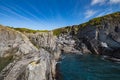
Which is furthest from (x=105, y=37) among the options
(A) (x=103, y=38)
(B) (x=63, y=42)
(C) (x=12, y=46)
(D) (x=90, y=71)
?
(C) (x=12, y=46)

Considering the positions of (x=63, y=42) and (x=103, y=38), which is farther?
(x=63, y=42)

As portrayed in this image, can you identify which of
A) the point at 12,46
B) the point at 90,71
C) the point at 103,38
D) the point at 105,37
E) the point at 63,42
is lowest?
the point at 90,71

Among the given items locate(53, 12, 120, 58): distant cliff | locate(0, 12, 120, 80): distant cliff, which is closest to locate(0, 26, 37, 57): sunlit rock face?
locate(0, 12, 120, 80): distant cliff

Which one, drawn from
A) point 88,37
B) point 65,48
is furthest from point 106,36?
point 65,48

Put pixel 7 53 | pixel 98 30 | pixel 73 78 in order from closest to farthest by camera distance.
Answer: pixel 7 53 → pixel 73 78 → pixel 98 30

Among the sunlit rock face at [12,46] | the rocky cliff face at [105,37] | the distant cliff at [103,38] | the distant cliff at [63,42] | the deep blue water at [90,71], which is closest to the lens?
the sunlit rock face at [12,46]

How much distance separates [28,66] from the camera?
46.5ft

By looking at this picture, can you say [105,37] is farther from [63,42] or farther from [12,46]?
[12,46]

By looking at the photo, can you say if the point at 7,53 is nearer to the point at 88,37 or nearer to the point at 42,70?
the point at 42,70

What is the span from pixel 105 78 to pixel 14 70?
22445mm

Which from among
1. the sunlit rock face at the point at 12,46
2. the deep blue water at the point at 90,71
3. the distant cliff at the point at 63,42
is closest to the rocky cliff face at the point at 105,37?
the distant cliff at the point at 63,42

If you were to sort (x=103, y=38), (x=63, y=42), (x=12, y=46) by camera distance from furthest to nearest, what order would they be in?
(x=63, y=42)
(x=103, y=38)
(x=12, y=46)

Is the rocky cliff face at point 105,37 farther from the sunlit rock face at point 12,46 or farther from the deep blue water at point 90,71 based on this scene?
the sunlit rock face at point 12,46

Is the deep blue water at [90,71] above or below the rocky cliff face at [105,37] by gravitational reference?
below
